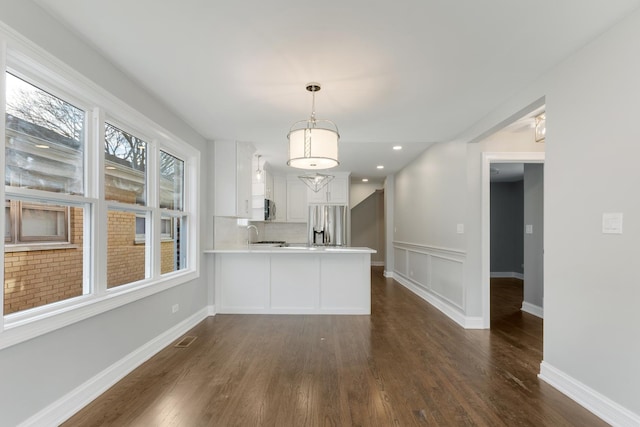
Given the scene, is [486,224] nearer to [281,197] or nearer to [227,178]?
[227,178]

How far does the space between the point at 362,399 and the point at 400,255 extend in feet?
17.2

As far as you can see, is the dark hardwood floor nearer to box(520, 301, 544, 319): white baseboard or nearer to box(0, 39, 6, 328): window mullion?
box(520, 301, 544, 319): white baseboard

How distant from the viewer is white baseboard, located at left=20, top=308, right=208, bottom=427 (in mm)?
1918

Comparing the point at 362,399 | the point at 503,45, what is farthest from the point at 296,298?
the point at 503,45

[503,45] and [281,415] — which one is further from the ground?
[503,45]

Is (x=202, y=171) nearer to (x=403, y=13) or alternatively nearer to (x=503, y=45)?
(x=403, y=13)

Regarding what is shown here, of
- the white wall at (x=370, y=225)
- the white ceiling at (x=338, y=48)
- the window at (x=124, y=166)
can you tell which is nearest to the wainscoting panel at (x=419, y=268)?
the white ceiling at (x=338, y=48)

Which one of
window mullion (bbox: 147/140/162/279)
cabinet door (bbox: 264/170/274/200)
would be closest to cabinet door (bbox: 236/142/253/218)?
window mullion (bbox: 147/140/162/279)

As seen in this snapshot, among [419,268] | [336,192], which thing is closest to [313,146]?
[419,268]

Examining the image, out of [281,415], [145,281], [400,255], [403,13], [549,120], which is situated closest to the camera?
[403,13]

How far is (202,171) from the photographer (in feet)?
14.5

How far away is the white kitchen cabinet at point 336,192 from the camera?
781 cm

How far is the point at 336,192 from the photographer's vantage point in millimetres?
7836

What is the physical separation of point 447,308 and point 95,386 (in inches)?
160
